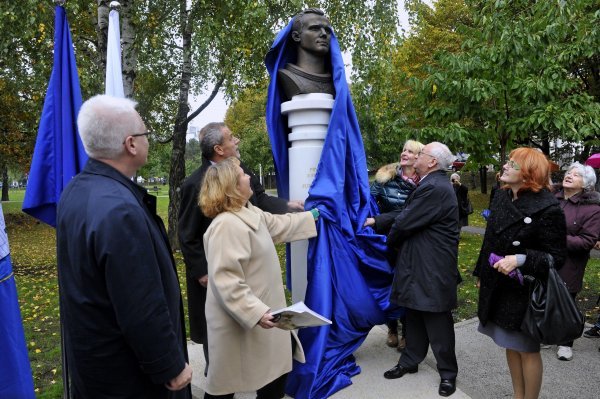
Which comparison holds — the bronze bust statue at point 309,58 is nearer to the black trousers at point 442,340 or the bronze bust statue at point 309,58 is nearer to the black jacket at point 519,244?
the black jacket at point 519,244

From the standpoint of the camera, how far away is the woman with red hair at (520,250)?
272 centimetres

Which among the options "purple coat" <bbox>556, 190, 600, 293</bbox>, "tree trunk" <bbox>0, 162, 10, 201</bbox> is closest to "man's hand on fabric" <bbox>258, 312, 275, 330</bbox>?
"purple coat" <bbox>556, 190, 600, 293</bbox>

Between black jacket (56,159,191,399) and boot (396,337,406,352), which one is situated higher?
black jacket (56,159,191,399)

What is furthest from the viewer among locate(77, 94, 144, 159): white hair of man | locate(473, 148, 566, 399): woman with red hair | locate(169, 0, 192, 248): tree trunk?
locate(169, 0, 192, 248): tree trunk

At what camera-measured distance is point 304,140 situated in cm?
369

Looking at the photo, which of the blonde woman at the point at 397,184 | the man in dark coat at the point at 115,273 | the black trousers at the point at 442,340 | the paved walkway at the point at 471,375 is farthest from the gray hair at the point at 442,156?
the man in dark coat at the point at 115,273

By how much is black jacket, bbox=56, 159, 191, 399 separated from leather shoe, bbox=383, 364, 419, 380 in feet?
7.10

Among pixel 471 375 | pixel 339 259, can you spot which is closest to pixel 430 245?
pixel 339 259

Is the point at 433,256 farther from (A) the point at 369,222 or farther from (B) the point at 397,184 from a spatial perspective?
(B) the point at 397,184

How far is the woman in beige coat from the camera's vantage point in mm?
2373

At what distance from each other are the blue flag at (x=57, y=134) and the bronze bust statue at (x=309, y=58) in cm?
153

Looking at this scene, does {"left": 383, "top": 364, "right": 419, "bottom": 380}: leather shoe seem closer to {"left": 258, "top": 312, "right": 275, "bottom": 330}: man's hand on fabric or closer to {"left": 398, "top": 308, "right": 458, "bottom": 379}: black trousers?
{"left": 398, "top": 308, "right": 458, "bottom": 379}: black trousers

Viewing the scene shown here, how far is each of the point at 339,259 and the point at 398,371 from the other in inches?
37.6

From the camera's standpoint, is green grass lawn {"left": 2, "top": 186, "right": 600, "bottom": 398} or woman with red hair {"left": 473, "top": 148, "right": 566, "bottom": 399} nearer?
woman with red hair {"left": 473, "top": 148, "right": 566, "bottom": 399}
